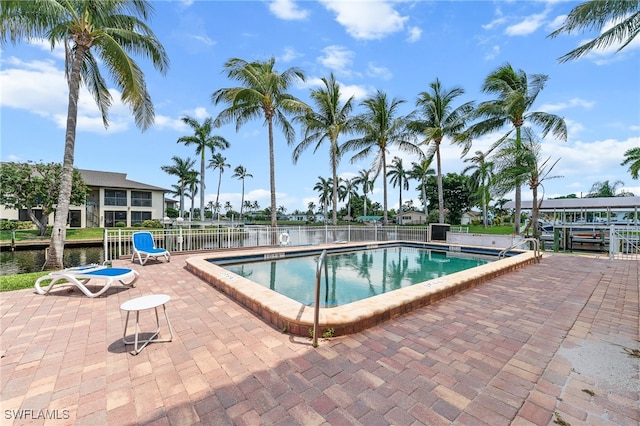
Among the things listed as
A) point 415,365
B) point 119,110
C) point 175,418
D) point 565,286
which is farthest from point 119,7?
point 565,286

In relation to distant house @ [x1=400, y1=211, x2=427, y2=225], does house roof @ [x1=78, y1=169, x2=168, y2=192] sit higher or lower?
higher

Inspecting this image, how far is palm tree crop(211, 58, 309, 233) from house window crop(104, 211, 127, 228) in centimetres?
2379

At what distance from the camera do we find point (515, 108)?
520 inches

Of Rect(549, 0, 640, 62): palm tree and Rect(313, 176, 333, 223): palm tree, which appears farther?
Rect(313, 176, 333, 223): palm tree

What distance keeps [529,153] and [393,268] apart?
9082 mm

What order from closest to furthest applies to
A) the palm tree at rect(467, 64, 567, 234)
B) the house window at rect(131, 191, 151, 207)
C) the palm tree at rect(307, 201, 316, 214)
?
the palm tree at rect(467, 64, 567, 234) → the house window at rect(131, 191, 151, 207) → the palm tree at rect(307, 201, 316, 214)

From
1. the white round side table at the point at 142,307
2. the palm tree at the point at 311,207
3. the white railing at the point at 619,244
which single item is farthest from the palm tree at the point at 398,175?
the white round side table at the point at 142,307

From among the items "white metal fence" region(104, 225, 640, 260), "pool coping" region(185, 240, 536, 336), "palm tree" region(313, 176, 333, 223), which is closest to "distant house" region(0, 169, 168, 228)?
"white metal fence" region(104, 225, 640, 260)

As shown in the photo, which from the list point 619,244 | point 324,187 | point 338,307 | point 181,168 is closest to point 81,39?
point 338,307

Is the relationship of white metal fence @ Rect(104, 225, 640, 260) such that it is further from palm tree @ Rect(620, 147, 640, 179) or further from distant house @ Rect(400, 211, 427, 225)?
distant house @ Rect(400, 211, 427, 225)

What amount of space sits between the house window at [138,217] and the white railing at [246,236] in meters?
21.3

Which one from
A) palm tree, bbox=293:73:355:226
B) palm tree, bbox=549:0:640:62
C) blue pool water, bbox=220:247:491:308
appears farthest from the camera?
palm tree, bbox=293:73:355:226

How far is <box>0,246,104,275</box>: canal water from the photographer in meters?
12.1

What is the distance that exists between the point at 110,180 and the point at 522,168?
130 feet
